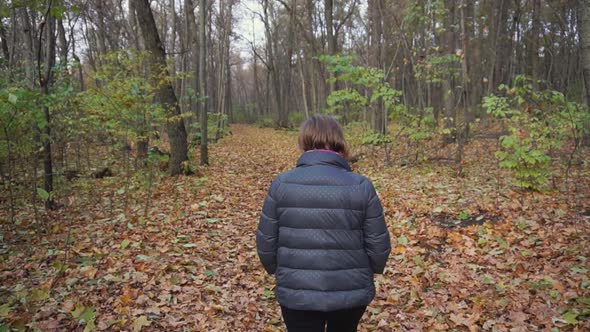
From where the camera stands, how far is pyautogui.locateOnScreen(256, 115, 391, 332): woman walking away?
2018 mm

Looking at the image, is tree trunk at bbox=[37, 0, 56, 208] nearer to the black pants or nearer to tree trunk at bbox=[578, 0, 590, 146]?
the black pants

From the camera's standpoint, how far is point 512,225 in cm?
539

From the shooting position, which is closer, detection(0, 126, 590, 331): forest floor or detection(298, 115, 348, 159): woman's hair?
detection(298, 115, 348, 159): woman's hair

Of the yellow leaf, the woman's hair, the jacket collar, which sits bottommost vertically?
the yellow leaf

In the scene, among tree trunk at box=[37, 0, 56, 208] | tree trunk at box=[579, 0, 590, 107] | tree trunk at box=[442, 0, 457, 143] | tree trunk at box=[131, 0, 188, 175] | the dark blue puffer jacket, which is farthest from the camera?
tree trunk at box=[442, 0, 457, 143]

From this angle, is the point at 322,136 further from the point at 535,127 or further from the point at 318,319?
the point at 535,127

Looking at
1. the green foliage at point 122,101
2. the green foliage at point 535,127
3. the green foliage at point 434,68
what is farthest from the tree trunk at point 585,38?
the green foliage at point 122,101

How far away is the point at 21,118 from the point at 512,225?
22.5 feet

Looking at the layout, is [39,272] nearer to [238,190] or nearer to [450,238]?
[238,190]

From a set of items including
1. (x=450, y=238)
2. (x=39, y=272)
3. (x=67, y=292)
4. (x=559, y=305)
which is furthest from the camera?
(x=450, y=238)

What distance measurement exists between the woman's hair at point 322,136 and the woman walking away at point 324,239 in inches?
2.4

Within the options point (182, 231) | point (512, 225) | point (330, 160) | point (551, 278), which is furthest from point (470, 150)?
point (330, 160)

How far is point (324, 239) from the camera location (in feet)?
6.69

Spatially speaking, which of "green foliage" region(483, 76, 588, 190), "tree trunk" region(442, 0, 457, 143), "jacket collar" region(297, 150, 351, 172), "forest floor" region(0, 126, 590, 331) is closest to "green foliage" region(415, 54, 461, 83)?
"tree trunk" region(442, 0, 457, 143)
